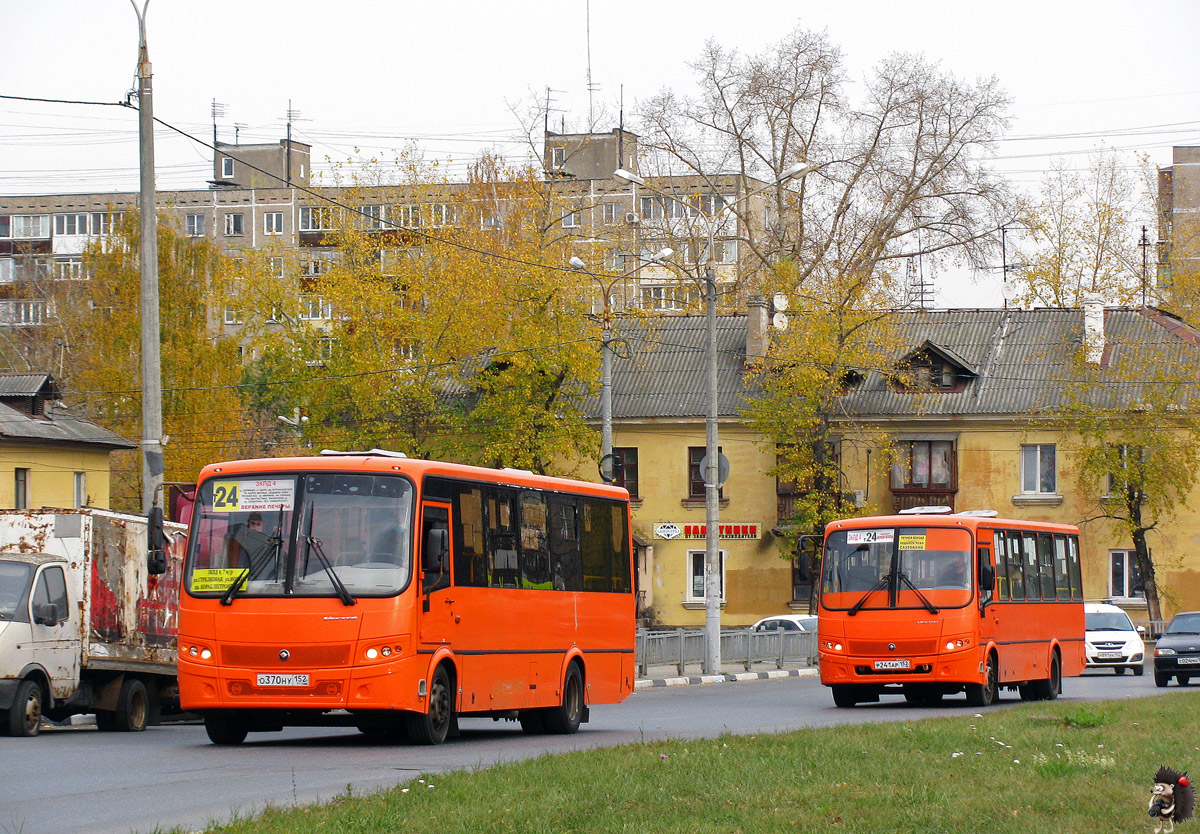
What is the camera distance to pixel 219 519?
15.4 m

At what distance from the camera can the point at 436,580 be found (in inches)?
604

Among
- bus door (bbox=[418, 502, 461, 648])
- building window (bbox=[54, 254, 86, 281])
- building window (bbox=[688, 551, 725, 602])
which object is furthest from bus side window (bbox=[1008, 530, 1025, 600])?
building window (bbox=[54, 254, 86, 281])

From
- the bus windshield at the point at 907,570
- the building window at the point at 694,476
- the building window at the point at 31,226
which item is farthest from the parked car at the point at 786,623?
the building window at the point at 31,226

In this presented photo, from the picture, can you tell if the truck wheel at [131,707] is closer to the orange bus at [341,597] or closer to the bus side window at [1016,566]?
the orange bus at [341,597]

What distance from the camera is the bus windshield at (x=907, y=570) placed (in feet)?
75.8

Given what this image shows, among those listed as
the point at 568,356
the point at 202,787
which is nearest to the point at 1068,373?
the point at 568,356

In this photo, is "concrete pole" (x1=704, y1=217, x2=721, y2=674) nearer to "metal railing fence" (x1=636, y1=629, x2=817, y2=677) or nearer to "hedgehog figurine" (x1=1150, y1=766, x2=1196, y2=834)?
"metal railing fence" (x1=636, y1=629, x2=817, y2=677)

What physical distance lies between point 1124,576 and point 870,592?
1377 inches

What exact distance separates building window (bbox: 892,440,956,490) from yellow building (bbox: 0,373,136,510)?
82.9ft

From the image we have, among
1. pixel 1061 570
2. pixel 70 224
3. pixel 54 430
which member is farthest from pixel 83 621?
pixel 70 224

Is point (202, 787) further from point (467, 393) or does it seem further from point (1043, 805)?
point (467, 393)

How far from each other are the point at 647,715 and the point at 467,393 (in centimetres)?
3310

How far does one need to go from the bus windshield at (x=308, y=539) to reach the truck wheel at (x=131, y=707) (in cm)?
453

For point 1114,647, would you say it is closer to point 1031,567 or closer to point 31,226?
point 1031,567
